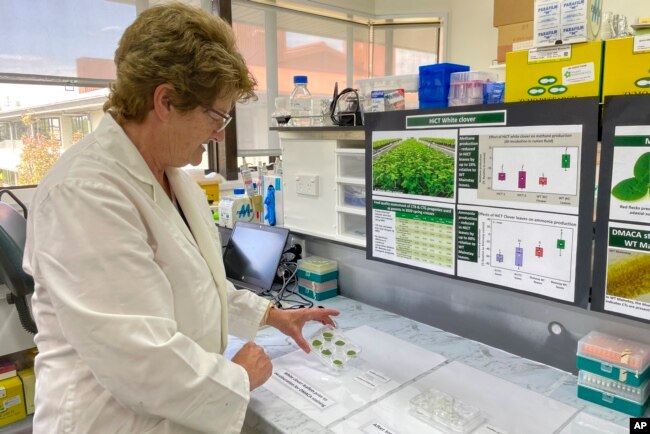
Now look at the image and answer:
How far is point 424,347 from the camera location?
1.30m

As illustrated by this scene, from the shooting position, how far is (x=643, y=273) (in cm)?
96

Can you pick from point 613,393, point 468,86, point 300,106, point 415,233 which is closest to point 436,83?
point 468,86

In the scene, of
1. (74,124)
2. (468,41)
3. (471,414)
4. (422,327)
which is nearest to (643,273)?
(471,414)

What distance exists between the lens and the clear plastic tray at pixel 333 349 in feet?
3.89

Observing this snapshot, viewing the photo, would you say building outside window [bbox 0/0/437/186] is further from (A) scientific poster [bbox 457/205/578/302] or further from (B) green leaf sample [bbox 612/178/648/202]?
(B) green leaf sample [bbox 612/178/648/202]

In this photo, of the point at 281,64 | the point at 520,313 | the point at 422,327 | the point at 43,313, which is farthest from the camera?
the point at 281,64

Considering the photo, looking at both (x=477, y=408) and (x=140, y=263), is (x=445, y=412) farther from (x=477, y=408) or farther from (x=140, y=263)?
(x=140, y=263)

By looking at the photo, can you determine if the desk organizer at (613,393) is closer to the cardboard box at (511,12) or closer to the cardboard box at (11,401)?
the cardboard box at (11,401)

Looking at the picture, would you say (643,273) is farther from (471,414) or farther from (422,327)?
(422,327)

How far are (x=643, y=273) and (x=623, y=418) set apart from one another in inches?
11.8

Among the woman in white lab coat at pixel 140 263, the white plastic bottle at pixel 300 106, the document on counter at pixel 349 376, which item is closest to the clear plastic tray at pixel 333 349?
the document on counter at pixel 349 376

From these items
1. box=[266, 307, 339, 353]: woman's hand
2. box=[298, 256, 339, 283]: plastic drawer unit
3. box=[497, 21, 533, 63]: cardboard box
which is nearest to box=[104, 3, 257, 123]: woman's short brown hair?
box=[266, 307, 339, 353]: woman's hand

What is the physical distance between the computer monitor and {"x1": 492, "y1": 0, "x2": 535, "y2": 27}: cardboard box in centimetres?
243

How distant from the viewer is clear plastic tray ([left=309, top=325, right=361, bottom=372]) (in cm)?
119
